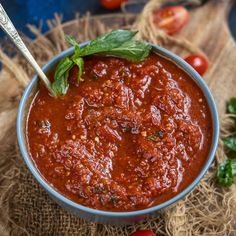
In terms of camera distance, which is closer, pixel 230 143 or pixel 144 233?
pixel 144 233

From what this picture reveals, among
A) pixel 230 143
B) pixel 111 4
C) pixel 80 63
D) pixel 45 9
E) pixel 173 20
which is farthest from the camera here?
pixel 45 9

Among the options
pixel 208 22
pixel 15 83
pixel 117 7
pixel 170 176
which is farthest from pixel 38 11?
pixel 170 176

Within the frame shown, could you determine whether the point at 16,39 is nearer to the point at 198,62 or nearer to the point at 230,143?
the point at 198,62

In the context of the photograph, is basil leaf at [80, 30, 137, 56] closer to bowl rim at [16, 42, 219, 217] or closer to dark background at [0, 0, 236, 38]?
bowl rim at [16, 42, 219, 217]

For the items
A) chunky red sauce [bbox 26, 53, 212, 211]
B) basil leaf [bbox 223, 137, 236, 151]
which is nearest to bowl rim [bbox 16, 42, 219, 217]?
chunky red sauce [bbox 26, 53, 212, 211]

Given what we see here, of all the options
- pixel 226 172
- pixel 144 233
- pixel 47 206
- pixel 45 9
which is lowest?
pixel 226 172

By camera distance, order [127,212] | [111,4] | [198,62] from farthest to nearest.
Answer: [111,4], [198,62], [127,212]

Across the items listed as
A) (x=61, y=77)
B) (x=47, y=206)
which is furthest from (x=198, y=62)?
(x=47, y=206)

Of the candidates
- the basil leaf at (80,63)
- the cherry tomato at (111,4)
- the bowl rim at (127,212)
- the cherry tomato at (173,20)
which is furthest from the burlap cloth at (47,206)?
the cherry tomato at (111,4)
